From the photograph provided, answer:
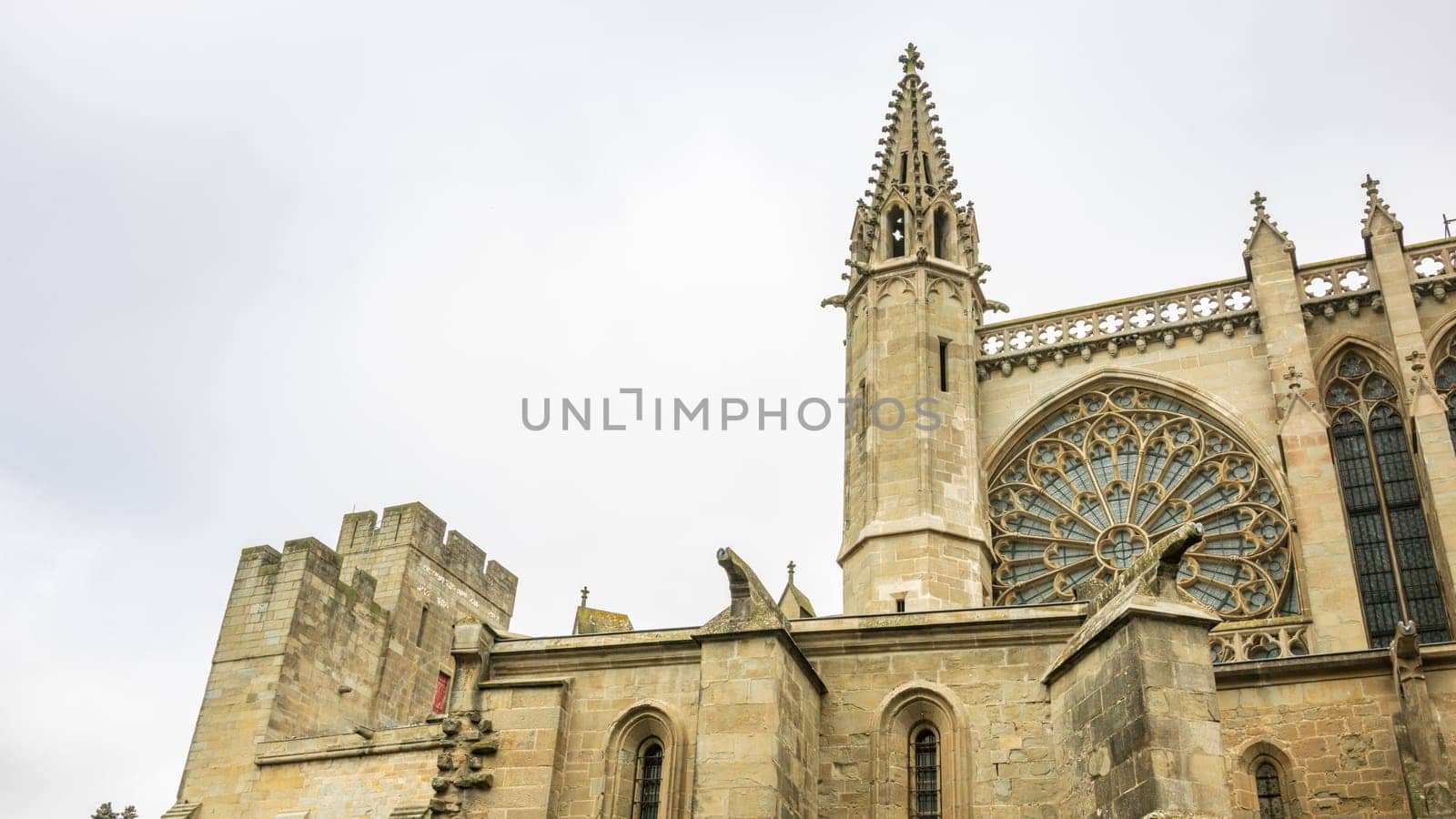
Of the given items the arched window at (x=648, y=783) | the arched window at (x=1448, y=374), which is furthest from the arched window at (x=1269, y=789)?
the arched window at (x=1448, y=374)

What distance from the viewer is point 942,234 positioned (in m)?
24.5

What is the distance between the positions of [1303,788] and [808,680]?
17.9ft

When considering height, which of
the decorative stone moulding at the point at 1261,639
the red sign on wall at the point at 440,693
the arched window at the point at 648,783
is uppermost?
the red sign on wall at the point at 440,693

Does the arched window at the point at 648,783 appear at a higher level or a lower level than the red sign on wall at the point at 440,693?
lower

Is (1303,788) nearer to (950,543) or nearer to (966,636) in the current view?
(966,636)

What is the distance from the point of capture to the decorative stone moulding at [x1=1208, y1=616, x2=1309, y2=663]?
60.8 ft

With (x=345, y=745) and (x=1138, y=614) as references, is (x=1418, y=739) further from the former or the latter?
(x=345, y=745)

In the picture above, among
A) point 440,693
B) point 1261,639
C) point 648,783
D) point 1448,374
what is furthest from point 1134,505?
point 440,693

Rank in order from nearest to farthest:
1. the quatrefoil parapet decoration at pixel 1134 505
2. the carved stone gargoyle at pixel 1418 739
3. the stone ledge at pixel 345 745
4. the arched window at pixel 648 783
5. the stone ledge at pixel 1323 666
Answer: the carved stone gargoyle at pixel 1418 739, the arched window at pixel 648 783, the stone ledge at pixel 1323 666, the quatrefoil parapet decoration at pixel 1134 505, the stone ledge at pixel 345 745

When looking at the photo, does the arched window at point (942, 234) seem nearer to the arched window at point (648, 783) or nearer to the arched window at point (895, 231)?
the arched window at point (895, 231)

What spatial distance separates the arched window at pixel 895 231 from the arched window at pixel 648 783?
12398 mm

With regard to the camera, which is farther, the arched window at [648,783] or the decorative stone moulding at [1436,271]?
the decorative stone moulding at [1436,271]

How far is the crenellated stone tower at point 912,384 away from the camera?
20.2 meters

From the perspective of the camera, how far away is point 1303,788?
1433cm
